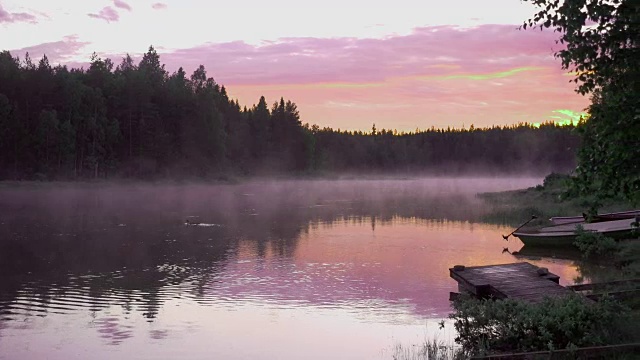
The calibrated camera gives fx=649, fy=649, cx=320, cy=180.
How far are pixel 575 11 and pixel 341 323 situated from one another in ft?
34.2

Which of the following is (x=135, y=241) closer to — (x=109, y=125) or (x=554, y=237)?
(x=554, y=237)

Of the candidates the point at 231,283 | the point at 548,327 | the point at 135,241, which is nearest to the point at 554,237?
the point at 231,283

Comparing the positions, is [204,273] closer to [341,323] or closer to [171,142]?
[341,323]

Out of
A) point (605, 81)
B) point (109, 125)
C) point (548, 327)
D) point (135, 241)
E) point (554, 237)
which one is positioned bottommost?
point (135, 241)

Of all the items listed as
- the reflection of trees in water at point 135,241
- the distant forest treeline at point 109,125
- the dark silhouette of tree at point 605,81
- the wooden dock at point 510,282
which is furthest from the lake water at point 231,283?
the distant forest treeline at point 109,125

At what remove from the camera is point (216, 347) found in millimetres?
16109

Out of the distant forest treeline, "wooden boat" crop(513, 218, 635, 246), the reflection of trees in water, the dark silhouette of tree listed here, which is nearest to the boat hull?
"wooden boat" crop(513, 218, 635, 246)

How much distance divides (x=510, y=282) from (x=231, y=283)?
1028cm

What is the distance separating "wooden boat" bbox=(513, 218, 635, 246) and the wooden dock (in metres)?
10.9

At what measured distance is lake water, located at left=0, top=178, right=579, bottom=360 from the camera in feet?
54.2

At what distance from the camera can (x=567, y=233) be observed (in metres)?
31.2

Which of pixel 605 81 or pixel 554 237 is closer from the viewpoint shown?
pixel 605 81

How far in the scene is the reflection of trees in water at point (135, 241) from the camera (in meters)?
22.4

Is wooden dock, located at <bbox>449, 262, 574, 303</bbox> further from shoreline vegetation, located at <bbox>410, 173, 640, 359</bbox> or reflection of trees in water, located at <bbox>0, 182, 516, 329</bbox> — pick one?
reflection of trees in water, located at <bbox>0, 182, 516, 329</bbox>
